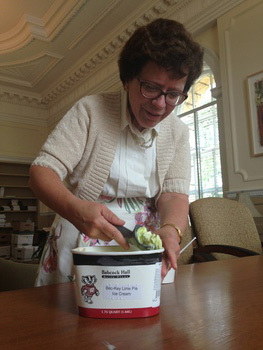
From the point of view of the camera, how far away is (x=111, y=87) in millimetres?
5199

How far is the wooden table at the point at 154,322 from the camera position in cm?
41

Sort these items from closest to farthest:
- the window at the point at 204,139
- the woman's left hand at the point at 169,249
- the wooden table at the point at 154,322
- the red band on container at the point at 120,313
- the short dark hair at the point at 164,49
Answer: the wooden table at the point at 154,322 → the red band on container at the point at 120,313 → the woman's left hand at the point at 169,249 → the short dark hair at the point at 164,49 → the window at the point at 204,139

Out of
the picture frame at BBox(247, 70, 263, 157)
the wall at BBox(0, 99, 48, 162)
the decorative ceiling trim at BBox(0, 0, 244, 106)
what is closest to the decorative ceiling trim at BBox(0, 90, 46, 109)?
the wall at BBox(0, 99, 48, 162)

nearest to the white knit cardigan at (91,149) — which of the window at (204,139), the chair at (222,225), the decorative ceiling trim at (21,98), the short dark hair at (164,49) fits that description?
the short dark hair at (164,49)

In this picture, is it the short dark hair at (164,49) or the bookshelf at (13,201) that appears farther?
the bookshelf at (13,201)

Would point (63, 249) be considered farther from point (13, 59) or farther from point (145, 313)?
point (13, 59)

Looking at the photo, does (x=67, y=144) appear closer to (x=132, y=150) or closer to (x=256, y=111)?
(x=132, y=150)

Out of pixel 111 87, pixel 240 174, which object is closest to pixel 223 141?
pixel 240 174

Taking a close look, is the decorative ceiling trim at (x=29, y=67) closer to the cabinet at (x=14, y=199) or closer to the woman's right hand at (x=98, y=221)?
the cabinet at (x=14, y=199)

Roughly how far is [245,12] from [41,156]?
9.77 ft

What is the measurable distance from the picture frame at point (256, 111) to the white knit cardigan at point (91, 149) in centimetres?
213

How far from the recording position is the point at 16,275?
4.69 ft

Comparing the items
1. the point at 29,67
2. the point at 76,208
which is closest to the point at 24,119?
the point at 29,67

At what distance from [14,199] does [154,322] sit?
7.08m
